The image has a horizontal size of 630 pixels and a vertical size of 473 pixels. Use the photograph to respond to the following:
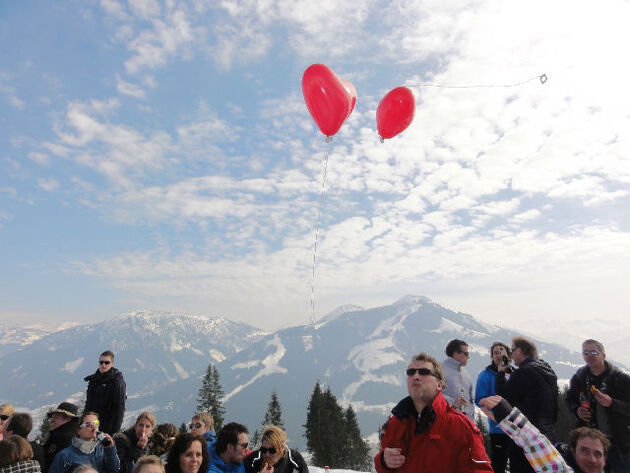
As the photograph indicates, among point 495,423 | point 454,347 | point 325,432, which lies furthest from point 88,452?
point 325,432

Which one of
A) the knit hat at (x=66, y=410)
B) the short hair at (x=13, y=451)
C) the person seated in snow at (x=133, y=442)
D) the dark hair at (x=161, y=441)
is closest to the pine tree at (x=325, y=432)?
the knit hat at (x=66, y=410)

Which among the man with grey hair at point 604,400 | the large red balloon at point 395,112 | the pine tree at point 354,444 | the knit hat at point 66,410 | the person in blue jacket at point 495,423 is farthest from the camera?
the pine tree at point 354,444

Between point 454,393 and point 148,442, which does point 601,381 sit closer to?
point 454,393

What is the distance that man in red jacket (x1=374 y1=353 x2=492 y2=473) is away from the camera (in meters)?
3.08

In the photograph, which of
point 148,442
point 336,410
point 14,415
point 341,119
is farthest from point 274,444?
point 336,410

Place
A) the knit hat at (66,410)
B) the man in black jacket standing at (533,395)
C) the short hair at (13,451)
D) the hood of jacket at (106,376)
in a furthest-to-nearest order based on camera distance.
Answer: the hood of jacket at (106,376) < the knit hat at (66,410) < the man in black jacket standing at (533,395) < the short hair at (13,451)

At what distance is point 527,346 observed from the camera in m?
5.96

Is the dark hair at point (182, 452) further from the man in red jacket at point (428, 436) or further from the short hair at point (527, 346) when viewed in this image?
the short hair at point (527, 346)

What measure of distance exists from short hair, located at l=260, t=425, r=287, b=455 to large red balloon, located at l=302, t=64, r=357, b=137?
6.25 m

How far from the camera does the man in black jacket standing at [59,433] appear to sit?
670cm

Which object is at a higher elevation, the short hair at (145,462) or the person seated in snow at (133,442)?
the short hair at (145,462)

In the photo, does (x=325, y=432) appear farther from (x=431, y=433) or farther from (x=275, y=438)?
(x=431, y=433)

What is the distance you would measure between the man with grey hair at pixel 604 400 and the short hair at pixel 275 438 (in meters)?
4.75

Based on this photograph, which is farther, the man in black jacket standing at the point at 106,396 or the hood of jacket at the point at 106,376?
the hood of jacket at the point at 106,376
